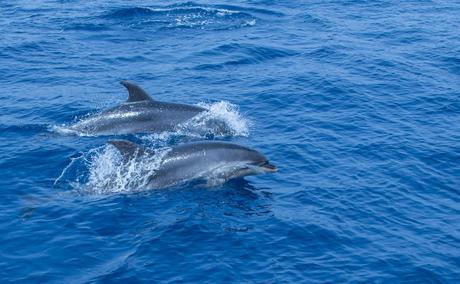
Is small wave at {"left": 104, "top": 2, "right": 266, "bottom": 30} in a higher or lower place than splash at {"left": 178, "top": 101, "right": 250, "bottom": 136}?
higher

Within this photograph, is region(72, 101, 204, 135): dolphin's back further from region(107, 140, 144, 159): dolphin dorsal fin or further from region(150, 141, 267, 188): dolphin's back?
region(107, 140, 144, 159): dolphin dorsal fin

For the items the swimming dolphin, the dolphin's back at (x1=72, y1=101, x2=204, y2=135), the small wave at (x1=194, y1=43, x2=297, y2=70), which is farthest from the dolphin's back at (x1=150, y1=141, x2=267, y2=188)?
the small wave at (x1=194, y1=43, x2=297, y2=70)

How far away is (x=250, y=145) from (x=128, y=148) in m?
6.26

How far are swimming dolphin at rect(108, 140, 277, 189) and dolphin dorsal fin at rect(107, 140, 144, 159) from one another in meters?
0.03

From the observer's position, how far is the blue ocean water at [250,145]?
18.7 meters

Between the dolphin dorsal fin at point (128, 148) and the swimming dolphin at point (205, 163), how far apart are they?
35 millimetres

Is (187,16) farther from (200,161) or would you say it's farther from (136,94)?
(200,161)

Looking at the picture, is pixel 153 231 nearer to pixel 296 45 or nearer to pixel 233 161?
pixel 233 161

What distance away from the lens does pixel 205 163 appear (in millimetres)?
22609

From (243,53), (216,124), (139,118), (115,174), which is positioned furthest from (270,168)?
(243,53)

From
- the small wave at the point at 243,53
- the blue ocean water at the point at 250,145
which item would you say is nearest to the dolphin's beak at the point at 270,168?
the blue ocean water at the point at 250,145

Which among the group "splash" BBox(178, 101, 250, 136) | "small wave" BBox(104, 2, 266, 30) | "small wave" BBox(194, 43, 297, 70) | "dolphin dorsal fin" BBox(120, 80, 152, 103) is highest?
"small wave" BBox(104, 2, 266, 30)

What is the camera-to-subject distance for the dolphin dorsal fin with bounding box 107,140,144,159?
21.8m

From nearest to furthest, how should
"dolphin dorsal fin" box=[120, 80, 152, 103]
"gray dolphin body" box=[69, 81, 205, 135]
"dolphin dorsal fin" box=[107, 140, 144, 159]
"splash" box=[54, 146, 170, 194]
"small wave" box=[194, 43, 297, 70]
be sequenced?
"dolphin dorsal fin" box=[107, 140, 144, 159] < "splash" box=[54, 146, 170, 194] < "dolphin dorsal fin" box=[120, 80, 152, 103] < "gray dolphin body" box=[69, 81, 205, 135] < "small wave" box=[194, 43, 297, 70]
